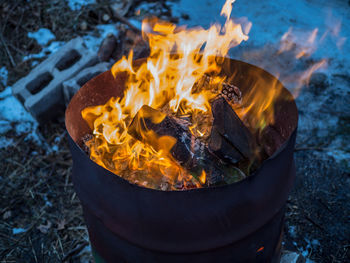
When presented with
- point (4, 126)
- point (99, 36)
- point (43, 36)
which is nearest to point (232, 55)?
point (99, 36)

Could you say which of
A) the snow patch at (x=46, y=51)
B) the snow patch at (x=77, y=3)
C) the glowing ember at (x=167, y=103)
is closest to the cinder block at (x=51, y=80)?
the snow patch at (x=46, y=51)

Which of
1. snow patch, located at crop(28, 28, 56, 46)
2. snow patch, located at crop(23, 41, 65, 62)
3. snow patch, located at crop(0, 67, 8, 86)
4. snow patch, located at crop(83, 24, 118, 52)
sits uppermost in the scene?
snow patch, located at crop(83, 24, 118, 52)

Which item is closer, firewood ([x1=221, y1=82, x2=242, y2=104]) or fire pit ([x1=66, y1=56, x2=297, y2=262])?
fire pit ([x1=66, y1=56, x2=297, y2=262])

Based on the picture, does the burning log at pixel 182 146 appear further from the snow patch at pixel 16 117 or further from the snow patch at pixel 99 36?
the snow patch at pixel 99 36

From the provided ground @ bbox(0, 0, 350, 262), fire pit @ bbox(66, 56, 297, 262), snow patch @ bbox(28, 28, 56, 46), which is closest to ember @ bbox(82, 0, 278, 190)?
fire pit @ bbox(66, 56, 297, 262)

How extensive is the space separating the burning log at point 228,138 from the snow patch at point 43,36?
380cm

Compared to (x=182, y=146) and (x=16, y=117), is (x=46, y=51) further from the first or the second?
(x=182, y=146)

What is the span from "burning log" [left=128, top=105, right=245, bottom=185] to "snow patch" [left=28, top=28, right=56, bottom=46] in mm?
3599

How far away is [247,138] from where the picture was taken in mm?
1883

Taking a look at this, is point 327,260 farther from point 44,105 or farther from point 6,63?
point 6,63

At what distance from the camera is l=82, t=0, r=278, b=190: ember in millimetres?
1814

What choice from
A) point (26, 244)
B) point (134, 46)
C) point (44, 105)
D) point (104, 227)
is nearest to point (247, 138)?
point (104, 227)

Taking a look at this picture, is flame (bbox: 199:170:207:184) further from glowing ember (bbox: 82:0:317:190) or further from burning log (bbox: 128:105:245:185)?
glowing ember (bbox: 82:0:317:190)

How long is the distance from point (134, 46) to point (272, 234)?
3.33m
